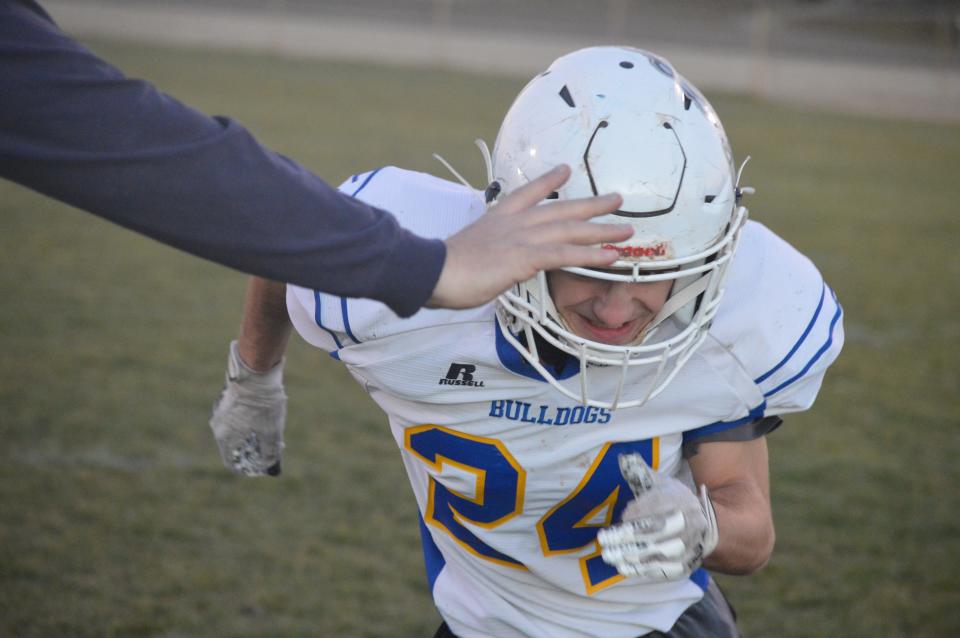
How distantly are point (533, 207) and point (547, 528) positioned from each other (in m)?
0.90

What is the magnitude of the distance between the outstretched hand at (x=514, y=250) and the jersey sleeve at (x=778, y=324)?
719 mm

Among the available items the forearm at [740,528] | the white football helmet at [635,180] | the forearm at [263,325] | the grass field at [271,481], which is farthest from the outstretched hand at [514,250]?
the grass field at [271,481]

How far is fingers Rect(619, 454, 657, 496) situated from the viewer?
1.81 m

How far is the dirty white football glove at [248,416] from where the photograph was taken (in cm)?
246

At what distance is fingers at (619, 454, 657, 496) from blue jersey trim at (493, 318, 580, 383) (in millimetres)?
214

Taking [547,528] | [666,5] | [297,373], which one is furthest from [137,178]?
[666,5]

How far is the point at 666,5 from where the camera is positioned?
77.5 ft

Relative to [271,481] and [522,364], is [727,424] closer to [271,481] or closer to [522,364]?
[522,364]

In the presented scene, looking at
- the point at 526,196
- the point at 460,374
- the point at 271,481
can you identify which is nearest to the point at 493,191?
the point at 460,374

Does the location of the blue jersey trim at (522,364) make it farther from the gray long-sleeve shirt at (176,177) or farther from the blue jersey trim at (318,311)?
the gray long-sleeve shirt at (176,177)

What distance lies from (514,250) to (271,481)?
9.04ft

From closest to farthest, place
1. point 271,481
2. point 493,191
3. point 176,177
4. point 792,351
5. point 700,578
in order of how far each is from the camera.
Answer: point 176,177
point 493,191
point 792,351
point 700,578
point 271,481

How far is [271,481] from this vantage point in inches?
154

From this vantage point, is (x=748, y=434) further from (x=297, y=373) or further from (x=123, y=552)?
(x=297, y=373)
